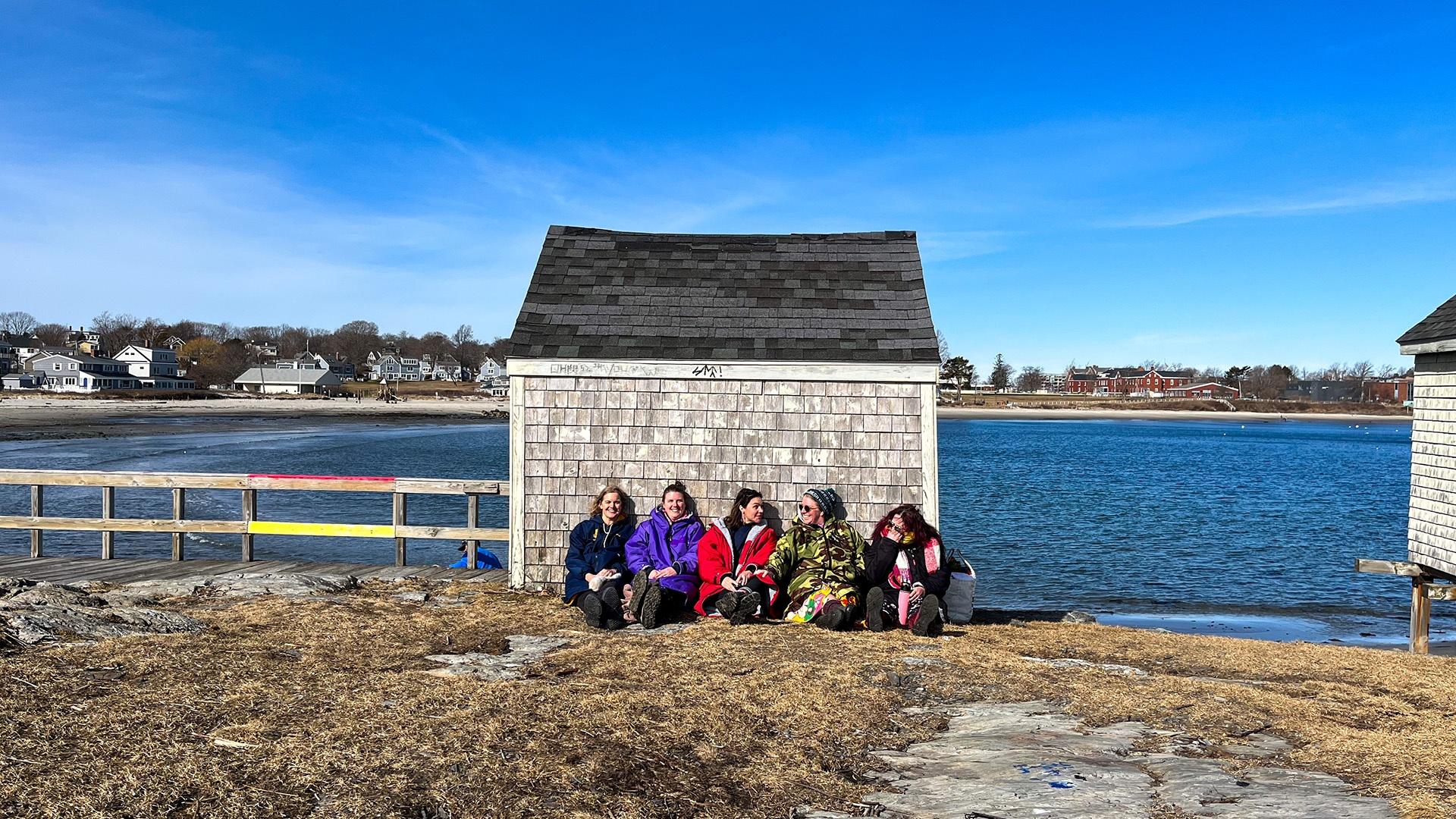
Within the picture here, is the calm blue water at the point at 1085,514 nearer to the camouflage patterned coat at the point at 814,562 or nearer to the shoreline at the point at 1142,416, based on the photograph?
the camouflage patterned coat at the point at 814,562

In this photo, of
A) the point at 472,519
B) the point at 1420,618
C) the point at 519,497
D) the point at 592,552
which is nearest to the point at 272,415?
the point at 472,519

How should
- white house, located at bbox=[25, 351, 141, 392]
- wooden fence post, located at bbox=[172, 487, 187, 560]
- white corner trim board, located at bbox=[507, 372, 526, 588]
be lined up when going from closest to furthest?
1. white corner trim board, located at bbox=[507, 372, 526, 588]
2. wooden fence post, located at bbox=[172, 487, 187, 560]
3. white house, located at bbox=[25, 351, 141, 392]

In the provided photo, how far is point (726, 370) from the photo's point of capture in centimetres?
1010

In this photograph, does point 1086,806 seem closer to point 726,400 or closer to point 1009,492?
point 726,400

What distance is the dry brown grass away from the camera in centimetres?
459

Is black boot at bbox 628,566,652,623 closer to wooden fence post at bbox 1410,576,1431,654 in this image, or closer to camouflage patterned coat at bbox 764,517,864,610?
camouflage patterned coat at bbox 764,517,864,610

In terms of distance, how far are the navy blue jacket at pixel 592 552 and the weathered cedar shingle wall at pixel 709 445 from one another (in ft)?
2.62

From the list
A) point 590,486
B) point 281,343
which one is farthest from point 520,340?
point 281,343

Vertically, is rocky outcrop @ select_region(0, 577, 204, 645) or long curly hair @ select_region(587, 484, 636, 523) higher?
long curly hair @ select_region(587, 484, 636, 523)

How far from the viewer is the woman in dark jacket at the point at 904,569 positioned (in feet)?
28.0

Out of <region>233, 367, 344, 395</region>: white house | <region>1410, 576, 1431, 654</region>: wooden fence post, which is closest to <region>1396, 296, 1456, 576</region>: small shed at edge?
<region>1410, 576, 1431, 654</region>: wooden fence post

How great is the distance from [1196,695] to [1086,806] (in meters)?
2.48

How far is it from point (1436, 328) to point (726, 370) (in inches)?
398

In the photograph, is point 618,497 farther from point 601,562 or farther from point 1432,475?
point 1432,475
